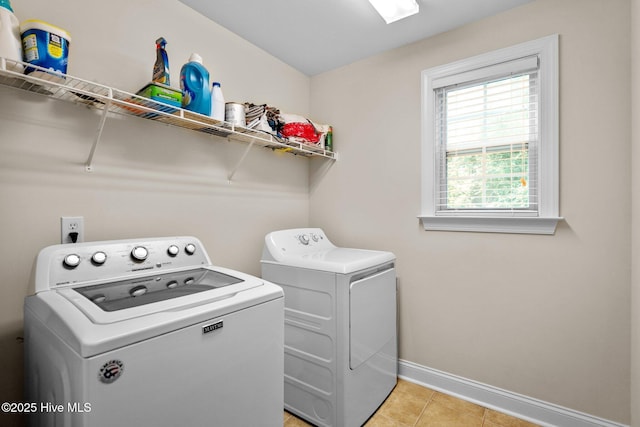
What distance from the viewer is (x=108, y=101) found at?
125 centimetres

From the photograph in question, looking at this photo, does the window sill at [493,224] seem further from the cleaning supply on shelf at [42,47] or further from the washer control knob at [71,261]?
the cleaning supply on shelf at [42,47]

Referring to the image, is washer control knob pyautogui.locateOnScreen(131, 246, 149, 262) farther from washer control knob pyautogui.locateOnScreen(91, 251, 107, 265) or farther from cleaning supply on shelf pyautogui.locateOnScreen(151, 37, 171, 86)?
cleaning supply on shelf pyautogui.locateOnScreen(151, 37, 171, 86)

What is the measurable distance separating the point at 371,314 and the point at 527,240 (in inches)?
40.0

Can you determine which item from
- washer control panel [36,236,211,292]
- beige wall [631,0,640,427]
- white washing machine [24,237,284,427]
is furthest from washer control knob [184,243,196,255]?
beige wall [631,0,640,427]

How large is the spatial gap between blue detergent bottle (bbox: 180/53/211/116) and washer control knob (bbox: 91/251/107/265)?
2.60ft

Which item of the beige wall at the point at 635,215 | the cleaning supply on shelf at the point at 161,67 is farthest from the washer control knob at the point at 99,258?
the beige wall at the point at 635,215

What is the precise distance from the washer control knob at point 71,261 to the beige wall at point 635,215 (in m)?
2.37

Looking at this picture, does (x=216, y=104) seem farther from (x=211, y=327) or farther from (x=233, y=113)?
(x=211, y=327)

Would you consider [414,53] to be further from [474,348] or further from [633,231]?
[474,348]

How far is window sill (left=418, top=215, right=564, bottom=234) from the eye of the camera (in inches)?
67.1

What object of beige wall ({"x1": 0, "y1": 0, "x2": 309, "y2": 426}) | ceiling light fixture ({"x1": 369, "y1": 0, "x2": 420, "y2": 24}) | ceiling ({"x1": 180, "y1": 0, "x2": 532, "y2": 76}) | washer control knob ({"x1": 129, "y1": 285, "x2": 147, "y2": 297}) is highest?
ceiling ({"x1": 180, "y1": 0, "x2": 532, "y2": 76})

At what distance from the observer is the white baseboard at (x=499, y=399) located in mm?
1646

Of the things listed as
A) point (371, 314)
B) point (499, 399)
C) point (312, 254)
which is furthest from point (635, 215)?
point (312, 254)

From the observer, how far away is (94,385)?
29.1 inches
